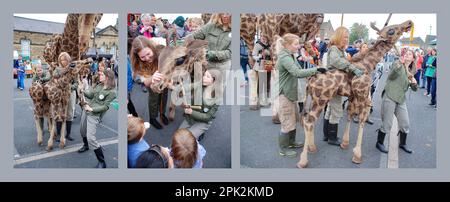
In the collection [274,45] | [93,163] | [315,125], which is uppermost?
[274,45]

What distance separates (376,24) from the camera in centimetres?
340

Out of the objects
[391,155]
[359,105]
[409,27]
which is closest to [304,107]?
[359,105]

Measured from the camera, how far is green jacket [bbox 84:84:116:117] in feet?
11.7

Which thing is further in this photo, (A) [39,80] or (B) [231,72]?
(A) [39,80]

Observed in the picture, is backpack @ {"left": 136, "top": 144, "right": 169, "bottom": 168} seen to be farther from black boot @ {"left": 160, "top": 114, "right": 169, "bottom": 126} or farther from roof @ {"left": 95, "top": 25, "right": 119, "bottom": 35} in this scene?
roof @ {"left": 95, "top": 25, "right": 119, "bottom": 35}

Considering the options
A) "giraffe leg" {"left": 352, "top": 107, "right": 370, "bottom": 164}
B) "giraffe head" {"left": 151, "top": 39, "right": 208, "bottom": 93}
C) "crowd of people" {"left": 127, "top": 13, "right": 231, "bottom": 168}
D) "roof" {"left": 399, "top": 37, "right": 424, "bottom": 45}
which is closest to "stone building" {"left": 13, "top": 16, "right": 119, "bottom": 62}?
"crowd of people" {"left": 127, "top": 13, "right": 231, "bottom": 168}

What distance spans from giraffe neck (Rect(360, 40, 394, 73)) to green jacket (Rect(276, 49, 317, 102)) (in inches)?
24.0

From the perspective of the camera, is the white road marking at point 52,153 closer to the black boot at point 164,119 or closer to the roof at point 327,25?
the black boot at point 164,119

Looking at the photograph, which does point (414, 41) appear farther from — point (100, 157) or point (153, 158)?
point (100, 157)

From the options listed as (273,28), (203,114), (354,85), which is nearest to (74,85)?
(203,114)

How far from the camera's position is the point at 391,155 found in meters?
3.59

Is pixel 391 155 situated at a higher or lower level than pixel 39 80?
lower

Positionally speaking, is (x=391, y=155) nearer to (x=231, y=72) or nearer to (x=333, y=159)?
(x=333, y=159)

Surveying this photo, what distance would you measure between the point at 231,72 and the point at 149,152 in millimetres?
1268
